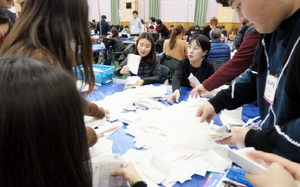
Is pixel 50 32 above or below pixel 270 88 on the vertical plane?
above

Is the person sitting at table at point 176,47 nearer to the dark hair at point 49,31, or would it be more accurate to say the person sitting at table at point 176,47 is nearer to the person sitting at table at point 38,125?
the dark hair at point 49,31

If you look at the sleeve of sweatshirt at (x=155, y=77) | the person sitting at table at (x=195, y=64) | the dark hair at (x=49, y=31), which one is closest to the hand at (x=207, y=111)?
the dark hair at (x=49, y=31)

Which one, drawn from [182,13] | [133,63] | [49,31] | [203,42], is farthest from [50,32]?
[182,13]

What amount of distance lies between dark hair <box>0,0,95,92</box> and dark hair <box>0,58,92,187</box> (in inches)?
13.5

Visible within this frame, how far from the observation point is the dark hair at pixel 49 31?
759mm

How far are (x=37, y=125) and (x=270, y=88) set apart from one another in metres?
0.79

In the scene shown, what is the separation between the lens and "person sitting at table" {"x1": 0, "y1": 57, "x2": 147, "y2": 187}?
0.39 metres

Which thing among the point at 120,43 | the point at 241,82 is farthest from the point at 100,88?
the point at 120,43

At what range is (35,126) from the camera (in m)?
0.40

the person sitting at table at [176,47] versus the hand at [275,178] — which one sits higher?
the person sitting at table at [176,47]

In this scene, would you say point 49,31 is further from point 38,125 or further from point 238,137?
point 238,137

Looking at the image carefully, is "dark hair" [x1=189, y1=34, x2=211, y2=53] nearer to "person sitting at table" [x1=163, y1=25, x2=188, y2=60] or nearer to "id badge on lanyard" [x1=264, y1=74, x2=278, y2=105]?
"id badge on lanyard" [x1=264, y1=74, x2=278, y2=105]

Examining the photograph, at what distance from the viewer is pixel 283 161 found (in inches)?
21.2

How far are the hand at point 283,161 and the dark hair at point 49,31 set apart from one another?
73 centimetres
